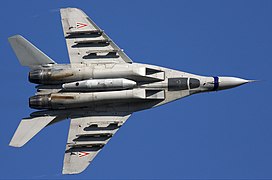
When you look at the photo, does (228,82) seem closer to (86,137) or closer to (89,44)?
(89,44)

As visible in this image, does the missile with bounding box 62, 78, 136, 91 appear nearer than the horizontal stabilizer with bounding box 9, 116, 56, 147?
Yes

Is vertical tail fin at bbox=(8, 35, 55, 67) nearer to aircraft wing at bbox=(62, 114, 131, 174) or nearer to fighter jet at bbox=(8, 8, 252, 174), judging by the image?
fighter jet at bbox=(8, 8, 252, 174)

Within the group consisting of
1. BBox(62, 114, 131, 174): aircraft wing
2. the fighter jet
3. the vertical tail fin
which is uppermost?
the vertical tail fin

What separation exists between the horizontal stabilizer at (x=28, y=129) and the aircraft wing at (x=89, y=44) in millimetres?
2778

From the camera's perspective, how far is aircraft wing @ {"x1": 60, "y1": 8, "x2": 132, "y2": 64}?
1045 inches

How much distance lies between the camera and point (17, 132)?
86.0 ft

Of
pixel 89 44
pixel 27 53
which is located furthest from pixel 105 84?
pixel 27 53

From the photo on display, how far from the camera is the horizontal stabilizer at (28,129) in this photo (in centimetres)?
2608

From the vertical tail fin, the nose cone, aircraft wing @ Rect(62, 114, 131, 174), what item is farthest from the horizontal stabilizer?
the nose cone

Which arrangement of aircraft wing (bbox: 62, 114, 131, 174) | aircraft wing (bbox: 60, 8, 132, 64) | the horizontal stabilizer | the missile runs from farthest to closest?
aircraft wing (bbox: 60, 8, 132, 64), the horizontal stabilizer, aircraft wing (bbox: 62, 114, 131, 174), the missile

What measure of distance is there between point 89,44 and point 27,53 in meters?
2.66

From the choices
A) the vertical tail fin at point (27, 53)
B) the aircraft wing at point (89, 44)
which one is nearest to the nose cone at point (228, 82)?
the aircraft wing at point (89, 44)

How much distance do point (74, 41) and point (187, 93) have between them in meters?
5.32

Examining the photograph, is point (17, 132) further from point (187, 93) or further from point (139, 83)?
point (187, 93)
